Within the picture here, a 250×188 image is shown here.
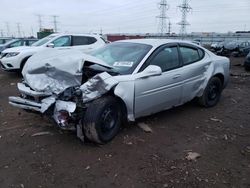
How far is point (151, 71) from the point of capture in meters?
4.56

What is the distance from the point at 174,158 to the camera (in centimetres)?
391

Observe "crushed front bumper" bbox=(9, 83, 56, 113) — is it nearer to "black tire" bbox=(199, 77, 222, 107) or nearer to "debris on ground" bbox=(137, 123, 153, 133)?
"debris on ground" bbox=(137, 123, 153, 133)

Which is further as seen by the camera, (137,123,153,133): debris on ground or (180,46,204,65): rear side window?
(180,46,204,65): rear side window

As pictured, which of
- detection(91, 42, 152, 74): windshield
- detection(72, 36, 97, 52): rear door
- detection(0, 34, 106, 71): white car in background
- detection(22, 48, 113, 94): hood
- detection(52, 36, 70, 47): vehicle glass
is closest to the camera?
detection(22, 48, 113, 94): hood

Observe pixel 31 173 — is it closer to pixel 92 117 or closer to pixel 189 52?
pixel 92 117

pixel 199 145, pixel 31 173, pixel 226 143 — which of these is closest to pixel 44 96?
pixel 31 173

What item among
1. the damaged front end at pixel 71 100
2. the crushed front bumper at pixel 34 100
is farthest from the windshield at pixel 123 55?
the crushed front bumper at pixel 34 100

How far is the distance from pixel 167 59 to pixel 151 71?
2.53 feet

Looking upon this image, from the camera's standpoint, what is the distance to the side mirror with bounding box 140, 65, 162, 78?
14.9 ft

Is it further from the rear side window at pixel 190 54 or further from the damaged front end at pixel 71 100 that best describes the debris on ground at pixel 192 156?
the rear side window at pixel 190 54

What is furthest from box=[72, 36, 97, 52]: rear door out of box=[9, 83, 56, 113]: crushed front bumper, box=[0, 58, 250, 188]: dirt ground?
box=[9, 83, 56, 113]: crushed front bumper

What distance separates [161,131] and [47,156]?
1962mm

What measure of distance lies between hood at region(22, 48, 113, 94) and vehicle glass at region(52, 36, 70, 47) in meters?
6.64

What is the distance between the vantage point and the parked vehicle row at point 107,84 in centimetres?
396
